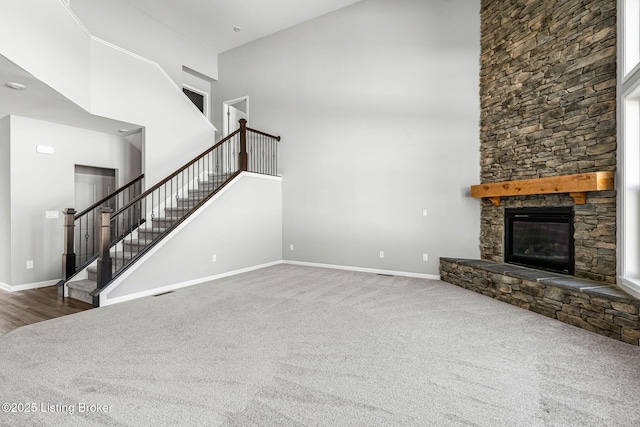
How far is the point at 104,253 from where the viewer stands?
4.01 metres

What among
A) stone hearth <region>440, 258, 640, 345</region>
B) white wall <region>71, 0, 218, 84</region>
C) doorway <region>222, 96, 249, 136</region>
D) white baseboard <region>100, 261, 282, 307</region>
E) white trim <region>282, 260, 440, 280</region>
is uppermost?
white wall <region>71, 0, 218, 84</region>

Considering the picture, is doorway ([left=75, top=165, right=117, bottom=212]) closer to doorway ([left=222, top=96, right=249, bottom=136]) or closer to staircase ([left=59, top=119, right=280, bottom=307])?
staircase ([left=59, top=119, right=280, bottom=307])

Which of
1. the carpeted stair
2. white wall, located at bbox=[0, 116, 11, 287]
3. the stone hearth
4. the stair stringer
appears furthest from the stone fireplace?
white wall, located at bbox=[0, 116, 11, 287]

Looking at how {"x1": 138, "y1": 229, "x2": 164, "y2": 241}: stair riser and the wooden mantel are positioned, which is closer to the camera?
the wooden mantel

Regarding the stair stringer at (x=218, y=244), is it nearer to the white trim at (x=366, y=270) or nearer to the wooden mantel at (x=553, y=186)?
the white trim at (x=366, y=270)

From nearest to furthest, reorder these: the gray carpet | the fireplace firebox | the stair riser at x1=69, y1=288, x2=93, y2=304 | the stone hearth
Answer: the gray carpet, the stone hearth, the fireplace firebox, the stair riser at x1=69, y1=288, x2=93, y2=304

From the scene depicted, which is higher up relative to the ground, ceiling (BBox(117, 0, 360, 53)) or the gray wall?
ceiling (BBox(117, 0, 360, 53))

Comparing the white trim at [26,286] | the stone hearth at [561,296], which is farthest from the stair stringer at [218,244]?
the stone hearth at [561,296]

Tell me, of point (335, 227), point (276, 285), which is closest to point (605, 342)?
point (276, 285)

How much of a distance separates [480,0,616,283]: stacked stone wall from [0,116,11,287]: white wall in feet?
23.3

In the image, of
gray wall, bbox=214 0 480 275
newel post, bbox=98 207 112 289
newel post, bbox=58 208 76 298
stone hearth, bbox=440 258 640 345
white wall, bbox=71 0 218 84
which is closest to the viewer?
stone hearth, bbox=440 258 640 345

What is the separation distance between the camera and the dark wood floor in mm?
3428

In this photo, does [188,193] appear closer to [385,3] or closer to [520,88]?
[385,3]

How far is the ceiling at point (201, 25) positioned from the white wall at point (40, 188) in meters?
0.22
